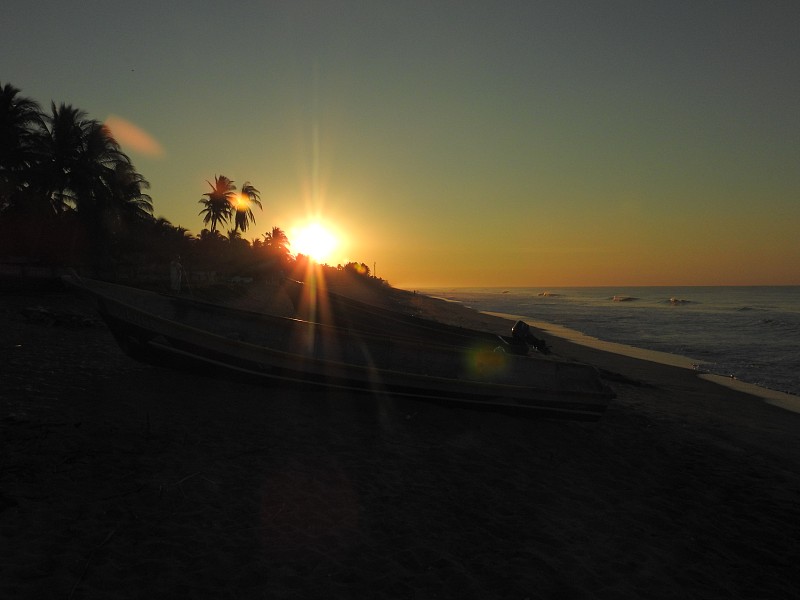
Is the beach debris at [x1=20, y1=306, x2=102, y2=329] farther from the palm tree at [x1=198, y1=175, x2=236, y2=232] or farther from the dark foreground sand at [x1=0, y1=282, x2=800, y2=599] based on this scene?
the palm tree at [x1=198, y1=175, x2=236, y2=232]

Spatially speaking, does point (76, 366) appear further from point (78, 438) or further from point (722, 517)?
point (722, 517)

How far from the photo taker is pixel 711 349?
2722 cm

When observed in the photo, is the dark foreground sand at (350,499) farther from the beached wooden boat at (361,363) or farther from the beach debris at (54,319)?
the beach debris at (54,319)

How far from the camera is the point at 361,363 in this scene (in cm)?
994

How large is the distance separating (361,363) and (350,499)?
4684 millimetres

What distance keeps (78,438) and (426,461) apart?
4.61 metres

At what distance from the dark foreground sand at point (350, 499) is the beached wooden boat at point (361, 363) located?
18.4 inches

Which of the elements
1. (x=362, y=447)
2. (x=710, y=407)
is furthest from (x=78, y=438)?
(x=710, y=407)

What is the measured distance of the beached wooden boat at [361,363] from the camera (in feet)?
Result: 28.0

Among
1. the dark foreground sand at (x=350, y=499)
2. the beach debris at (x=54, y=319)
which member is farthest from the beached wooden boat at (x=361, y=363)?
the beach debris at (x=54, y=319)

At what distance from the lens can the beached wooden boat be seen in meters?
8.53

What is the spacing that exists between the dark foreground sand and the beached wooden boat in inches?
18.4

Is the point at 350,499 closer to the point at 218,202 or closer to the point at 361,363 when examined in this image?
the point at 361,363

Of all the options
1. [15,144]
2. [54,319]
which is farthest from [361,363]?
[15,144]
